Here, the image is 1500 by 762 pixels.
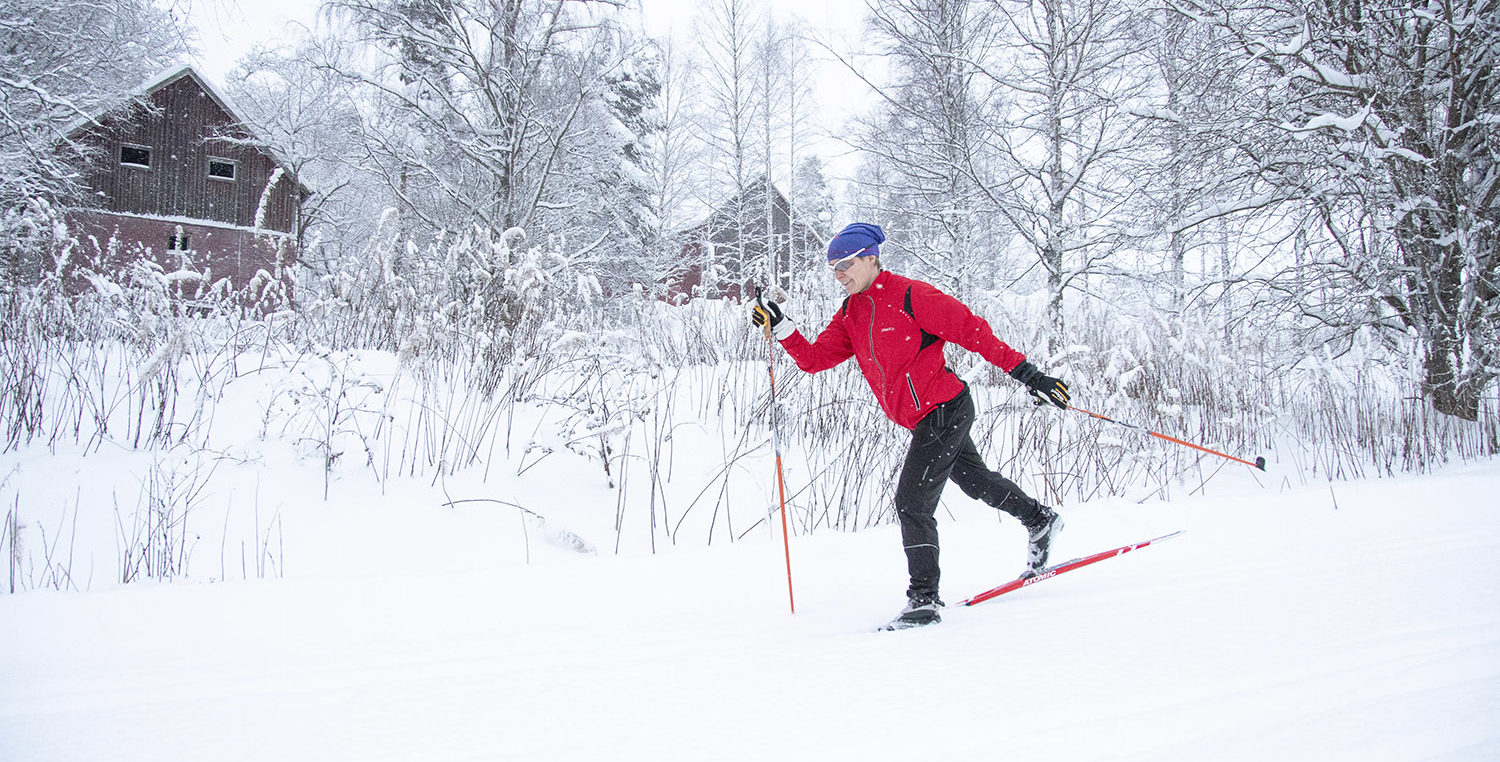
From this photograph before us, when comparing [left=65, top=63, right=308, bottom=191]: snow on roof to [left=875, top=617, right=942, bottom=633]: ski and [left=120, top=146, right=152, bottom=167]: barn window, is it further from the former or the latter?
[left=875, top=617, right=942, bottom=633]: ski

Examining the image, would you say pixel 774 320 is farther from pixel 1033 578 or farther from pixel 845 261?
pixel 1033 578

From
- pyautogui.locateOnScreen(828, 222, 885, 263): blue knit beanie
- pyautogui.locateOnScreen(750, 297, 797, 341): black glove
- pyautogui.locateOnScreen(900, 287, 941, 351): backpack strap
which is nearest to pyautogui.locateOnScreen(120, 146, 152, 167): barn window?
pyautogui.locateOnScreen(750, 297, 797, 341): black glove

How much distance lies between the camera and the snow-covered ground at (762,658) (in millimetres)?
1461

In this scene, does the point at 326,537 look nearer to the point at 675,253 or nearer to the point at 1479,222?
the point at 1479,222

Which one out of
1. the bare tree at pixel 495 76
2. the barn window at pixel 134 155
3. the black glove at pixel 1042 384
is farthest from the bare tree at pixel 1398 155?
the barn window at pixel 134 155

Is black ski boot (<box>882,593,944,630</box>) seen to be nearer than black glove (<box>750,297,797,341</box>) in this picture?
Yes

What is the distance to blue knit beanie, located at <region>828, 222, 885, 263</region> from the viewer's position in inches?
105

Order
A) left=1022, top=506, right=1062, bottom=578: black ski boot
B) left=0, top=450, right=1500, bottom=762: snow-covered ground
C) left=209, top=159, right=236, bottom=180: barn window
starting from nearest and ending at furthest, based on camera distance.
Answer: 1. left=0, top=450, right=1500, bottom=762: snow-covered ground
2. left=1022, top=506, right=1062, bottom=578: black ski boot
3. left=209, top=159, right=236, bottom=180: barn window

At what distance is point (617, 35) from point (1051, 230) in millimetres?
7610

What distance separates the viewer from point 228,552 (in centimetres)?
307

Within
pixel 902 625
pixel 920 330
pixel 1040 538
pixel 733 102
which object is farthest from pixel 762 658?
pixel 733 102

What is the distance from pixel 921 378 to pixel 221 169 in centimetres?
2641

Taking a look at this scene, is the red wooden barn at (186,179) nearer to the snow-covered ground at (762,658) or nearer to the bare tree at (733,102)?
the bare tree at (733,102)

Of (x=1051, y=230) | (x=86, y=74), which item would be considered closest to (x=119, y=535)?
(x=1051, y=230)
